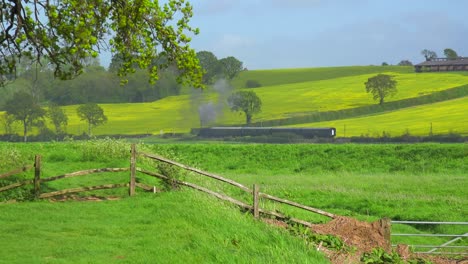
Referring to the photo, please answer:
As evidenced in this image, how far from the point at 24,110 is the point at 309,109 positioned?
34941 millimetres

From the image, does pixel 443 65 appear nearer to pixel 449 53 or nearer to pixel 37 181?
pixel 449 53

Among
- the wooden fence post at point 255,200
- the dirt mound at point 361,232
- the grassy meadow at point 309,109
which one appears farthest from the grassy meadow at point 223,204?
the grassy meadow at point 309,109

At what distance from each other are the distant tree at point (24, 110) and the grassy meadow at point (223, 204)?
87.1 ft

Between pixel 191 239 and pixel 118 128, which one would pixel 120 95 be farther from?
pixel 191 239

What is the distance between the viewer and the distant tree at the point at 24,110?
83.5m

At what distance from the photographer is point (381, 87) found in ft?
326

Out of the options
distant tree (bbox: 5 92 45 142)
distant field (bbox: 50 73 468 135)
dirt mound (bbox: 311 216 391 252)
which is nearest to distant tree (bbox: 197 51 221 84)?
distant field (bbox: 50 73 468 135)

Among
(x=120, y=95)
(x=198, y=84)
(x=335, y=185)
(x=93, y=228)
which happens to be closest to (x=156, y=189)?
(x=198, y=84)

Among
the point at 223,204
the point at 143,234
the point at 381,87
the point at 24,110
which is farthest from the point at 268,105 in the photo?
the point at 143,234

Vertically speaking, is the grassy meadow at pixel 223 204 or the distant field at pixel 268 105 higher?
the distant field at pixel 268 105

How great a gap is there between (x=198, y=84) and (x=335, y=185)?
68.2 feet

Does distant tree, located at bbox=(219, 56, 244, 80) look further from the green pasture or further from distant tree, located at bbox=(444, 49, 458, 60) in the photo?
distant tree, located at bbox=(444, 49, 458, 60)

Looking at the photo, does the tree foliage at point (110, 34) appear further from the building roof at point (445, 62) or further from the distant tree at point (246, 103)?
the building roof at point (445, 62)

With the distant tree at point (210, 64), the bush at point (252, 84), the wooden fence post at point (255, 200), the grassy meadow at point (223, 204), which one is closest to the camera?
the grassy meadow at point (223, 204)
